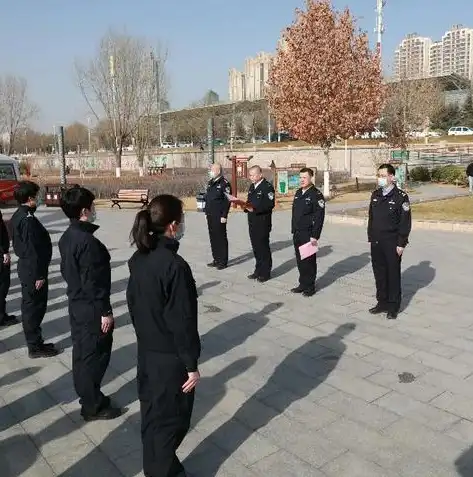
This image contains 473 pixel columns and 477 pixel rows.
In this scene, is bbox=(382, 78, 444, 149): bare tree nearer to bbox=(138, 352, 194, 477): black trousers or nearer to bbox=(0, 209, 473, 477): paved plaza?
bbox=(0, 209, 473, 477): paved plaza

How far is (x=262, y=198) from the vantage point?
7547 millimetres

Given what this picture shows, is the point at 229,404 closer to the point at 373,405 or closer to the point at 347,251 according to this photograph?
the point at 373,405

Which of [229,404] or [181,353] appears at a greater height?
[181,353]

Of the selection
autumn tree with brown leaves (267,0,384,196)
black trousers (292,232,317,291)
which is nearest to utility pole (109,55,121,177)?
autumn tree with brown leaves (267,0,384,196)

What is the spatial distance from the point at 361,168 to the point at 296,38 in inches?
683

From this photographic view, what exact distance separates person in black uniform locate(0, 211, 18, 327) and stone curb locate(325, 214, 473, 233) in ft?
30.2

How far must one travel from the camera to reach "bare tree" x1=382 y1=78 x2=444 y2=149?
1120 inches

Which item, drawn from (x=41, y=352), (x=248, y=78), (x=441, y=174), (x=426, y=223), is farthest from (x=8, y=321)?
(x=248, y=78)

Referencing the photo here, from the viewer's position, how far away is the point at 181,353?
2703 mm

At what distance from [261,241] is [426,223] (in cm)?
634

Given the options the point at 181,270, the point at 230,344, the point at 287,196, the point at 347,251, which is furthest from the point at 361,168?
the point at 181,270

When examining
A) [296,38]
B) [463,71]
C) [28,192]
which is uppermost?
[463,71]

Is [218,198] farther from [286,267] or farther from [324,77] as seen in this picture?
[324,77]

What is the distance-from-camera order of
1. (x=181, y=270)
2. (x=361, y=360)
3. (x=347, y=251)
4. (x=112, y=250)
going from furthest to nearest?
(x=112, y=250), (x=347, y=251), (x=361, y=360), (x=181, y=270)
